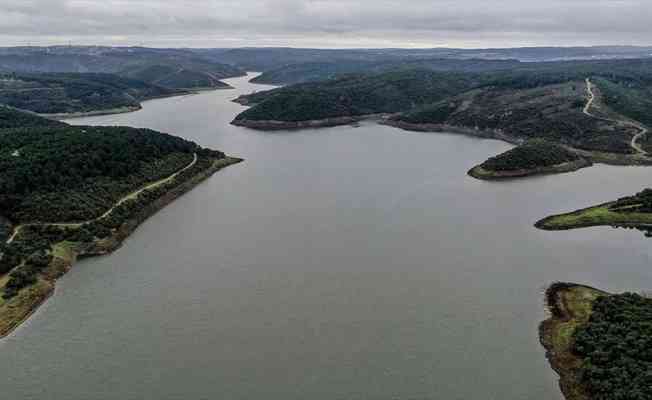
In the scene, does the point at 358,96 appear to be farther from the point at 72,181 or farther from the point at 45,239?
the point at 45,239

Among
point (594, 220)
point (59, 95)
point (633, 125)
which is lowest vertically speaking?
point (594, 220)

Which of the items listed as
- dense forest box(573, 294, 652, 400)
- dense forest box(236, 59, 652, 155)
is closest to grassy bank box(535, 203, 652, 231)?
dense forest box(573, 294, 652, 400)

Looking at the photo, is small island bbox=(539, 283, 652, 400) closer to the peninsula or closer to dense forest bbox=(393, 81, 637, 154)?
the peninsula

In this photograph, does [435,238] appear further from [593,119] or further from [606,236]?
[593,119]

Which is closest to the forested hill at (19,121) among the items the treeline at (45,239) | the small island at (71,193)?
the small island at (71,193)

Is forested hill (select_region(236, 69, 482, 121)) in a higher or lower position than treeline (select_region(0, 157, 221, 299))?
higher

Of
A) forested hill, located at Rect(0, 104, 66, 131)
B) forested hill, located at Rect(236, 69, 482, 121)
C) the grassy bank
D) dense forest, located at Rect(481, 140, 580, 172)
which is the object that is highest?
forested hill, located at Rect(236, 69, 482, 121)

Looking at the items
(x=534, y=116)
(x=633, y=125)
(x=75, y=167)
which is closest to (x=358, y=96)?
(x=534, y=116)
